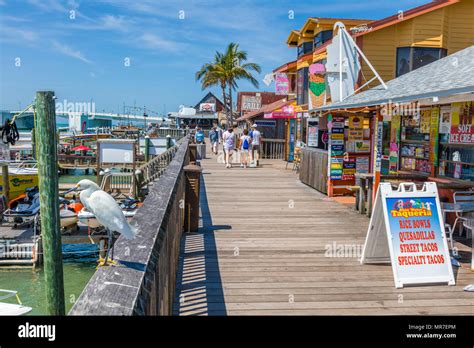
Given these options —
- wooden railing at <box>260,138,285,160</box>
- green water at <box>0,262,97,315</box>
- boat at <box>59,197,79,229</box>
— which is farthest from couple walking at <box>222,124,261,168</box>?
green water at <box>0,262,97,315</box>

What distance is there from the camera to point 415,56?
1546cm

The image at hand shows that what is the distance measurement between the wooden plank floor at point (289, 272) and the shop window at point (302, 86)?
12.3m

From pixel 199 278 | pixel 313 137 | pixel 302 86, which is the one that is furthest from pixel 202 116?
pixel 199 278

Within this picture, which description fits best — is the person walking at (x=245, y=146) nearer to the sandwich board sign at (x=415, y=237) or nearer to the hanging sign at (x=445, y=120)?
the hanging sign at (x=445, y=120)

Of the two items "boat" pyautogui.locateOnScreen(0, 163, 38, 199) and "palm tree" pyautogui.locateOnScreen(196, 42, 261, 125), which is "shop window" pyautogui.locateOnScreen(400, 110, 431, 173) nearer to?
"boat" pyautogui.locateOnScreen(0, 163, 38, 199)

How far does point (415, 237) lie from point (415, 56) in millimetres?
11428

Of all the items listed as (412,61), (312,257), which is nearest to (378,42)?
(412,61)

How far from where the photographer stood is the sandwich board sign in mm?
5672

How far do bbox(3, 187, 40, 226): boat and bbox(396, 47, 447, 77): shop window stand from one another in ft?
48.8

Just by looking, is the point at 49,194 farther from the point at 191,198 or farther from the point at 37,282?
the point at 37,282

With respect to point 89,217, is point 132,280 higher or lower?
higher

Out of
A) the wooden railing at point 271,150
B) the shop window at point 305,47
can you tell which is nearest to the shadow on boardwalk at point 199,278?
the shop window at point 305,47
